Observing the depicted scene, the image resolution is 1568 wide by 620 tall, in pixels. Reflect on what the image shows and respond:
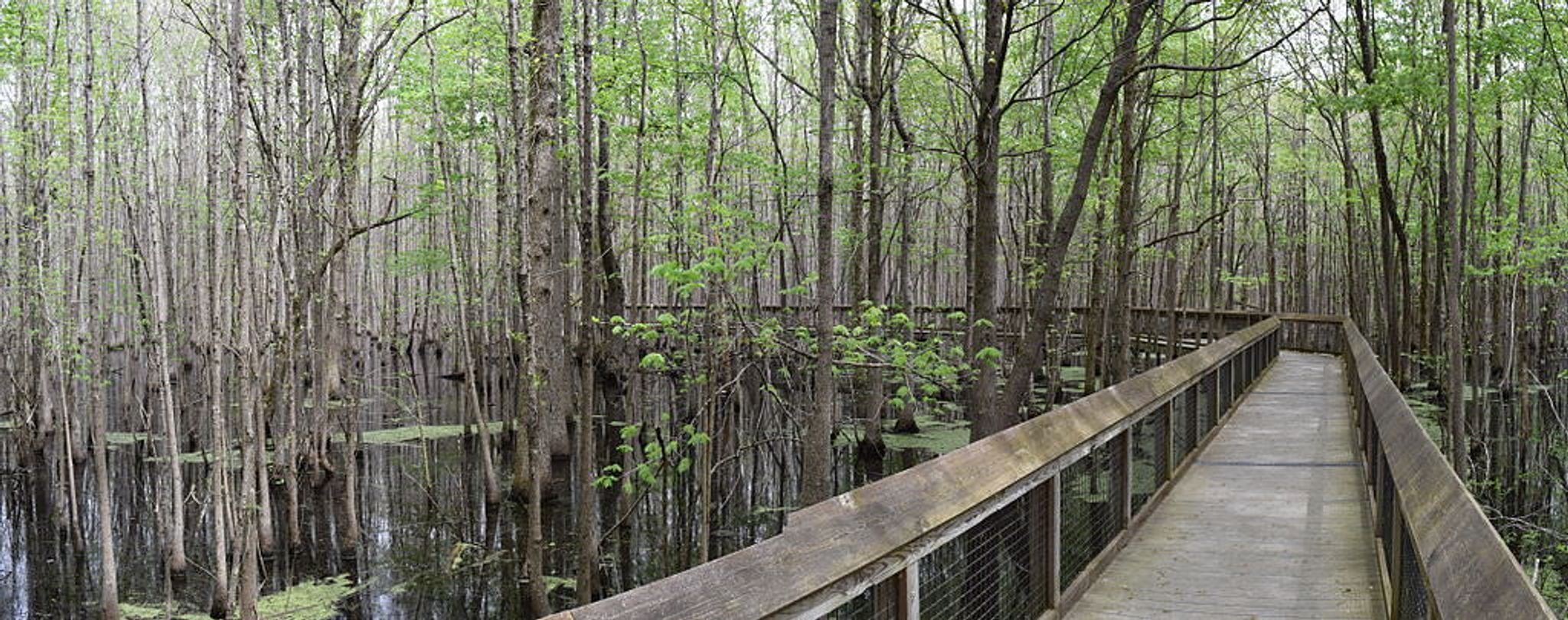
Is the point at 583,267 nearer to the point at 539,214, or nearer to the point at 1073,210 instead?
the point at 539,214

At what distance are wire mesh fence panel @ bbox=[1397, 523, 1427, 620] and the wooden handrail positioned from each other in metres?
0.01

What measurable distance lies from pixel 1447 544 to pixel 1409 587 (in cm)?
170

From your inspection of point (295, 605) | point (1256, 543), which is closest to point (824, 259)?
point (1256, 543)

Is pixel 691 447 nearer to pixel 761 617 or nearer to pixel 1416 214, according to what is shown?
pixel 761 617

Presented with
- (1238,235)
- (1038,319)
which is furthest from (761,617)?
(1238,235)

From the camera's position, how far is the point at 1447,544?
2.51 metres

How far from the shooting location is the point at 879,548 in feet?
8.79

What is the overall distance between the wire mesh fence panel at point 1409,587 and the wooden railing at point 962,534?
1273mm

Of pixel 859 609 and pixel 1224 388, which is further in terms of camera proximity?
pixel 1224 388

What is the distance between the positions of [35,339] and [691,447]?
424 inches

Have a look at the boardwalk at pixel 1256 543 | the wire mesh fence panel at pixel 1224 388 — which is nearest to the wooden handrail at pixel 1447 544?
the boardwalk at pixel 1256 543

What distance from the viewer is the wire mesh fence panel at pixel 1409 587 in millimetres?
3805

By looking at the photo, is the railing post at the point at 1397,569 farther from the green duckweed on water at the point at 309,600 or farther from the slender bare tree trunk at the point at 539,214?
the green duckweed on water at the point at 309,600

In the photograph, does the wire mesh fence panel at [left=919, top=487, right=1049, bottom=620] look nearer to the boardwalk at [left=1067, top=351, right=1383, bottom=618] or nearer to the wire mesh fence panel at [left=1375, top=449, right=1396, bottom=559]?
the boardwalk at [left=1067, top=351, right=1383, bottom=618]
